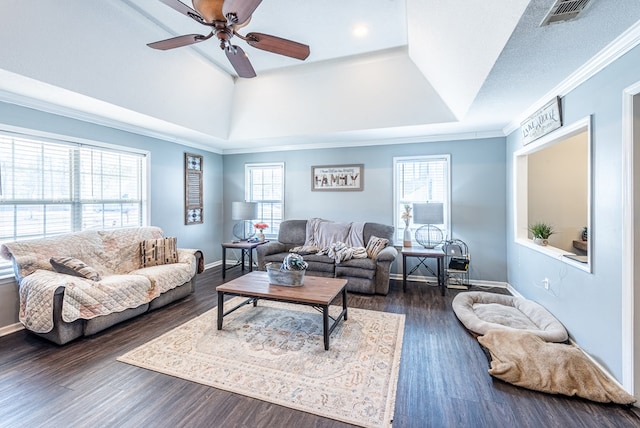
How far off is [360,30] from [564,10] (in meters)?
1.97

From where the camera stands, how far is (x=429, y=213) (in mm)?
4344

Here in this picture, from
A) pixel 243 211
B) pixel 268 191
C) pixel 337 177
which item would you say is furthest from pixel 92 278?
pixel 337 177

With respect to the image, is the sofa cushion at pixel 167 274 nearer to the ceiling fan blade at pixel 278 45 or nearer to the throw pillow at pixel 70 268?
the throw pillow at pixel 70 268

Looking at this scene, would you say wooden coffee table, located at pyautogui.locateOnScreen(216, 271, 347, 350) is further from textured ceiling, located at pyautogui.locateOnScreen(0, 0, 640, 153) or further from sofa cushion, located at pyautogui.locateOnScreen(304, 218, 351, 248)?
textured ceiling, located at pyautogui.locateOnScreen(0, 0, 640, 153)

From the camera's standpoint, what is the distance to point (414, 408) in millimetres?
1860

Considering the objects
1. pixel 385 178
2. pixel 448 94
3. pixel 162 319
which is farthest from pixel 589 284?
pixel 162 319

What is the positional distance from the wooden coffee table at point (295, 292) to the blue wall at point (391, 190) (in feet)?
7.73

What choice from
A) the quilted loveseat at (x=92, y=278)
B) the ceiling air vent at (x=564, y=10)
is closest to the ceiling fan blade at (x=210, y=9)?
the ceiling air vent at (x=564, y=10)

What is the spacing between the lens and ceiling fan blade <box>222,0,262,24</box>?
1812 millimetres

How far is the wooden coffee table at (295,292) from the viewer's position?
8.38 feet

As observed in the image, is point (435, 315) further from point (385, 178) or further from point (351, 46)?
point (351, 46)

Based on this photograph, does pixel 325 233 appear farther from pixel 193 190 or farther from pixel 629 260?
pixel 629 260

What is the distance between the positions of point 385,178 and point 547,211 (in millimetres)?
2342

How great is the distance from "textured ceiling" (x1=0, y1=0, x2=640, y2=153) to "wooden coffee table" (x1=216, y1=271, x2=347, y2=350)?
7.78 ft
